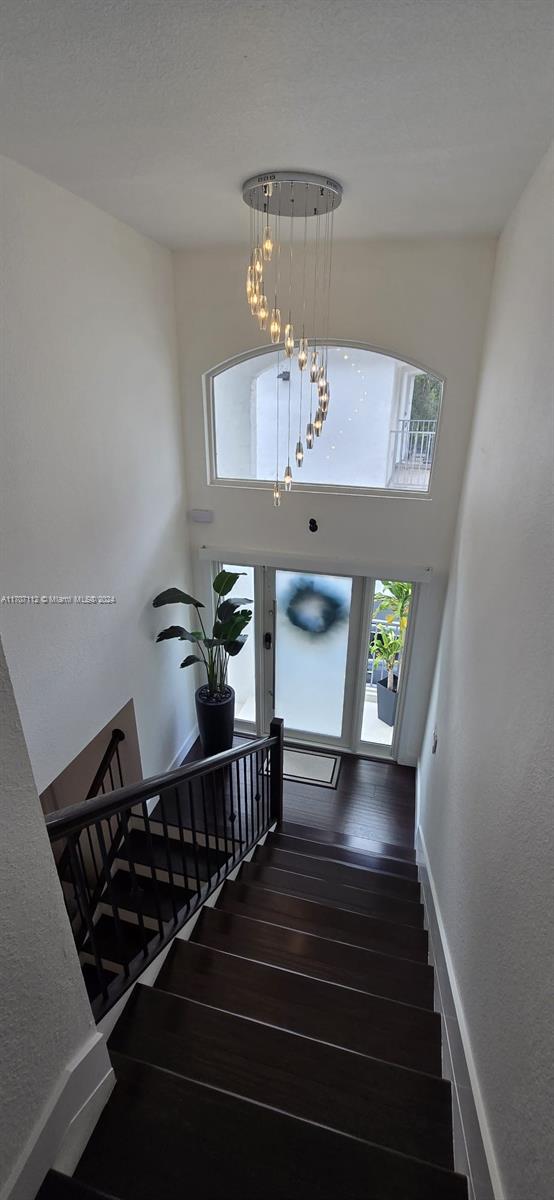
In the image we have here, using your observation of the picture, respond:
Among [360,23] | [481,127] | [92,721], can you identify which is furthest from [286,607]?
[360,23]

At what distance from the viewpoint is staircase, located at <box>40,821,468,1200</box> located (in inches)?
58.0

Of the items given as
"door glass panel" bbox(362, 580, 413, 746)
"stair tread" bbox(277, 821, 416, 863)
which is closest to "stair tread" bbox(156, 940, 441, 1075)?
"stair tread" bbox(277, 821, 416, 863)

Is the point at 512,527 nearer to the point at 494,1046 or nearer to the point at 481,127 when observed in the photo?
the point at 481,127

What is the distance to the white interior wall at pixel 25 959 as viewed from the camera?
1118mm

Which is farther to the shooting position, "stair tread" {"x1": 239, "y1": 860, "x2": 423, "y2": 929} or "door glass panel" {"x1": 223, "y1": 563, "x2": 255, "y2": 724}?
"door glass panel" {"x1": 223, "y1": 563, "x2": 255, "y2": 724}

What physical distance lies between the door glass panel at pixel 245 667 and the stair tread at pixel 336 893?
2.39m

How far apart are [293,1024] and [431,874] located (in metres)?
1.46

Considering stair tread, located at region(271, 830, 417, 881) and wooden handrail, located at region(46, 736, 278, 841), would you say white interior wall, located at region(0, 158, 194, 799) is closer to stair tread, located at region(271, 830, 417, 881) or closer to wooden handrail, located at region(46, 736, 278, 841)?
wooden handrail, located at region(46, 736, 278, 841)

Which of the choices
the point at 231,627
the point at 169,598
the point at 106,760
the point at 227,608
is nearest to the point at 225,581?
the point at 227,608

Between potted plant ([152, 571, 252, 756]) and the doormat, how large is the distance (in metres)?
0.78

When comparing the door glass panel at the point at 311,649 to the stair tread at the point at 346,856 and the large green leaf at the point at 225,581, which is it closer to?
the large green leaf at the point at 225,581

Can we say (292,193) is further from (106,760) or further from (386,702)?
(386,702)

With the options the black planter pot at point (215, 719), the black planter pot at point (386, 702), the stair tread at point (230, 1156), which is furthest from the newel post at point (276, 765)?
the stair tread at point (230, 1156)

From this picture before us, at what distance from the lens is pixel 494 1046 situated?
64.3 inches
